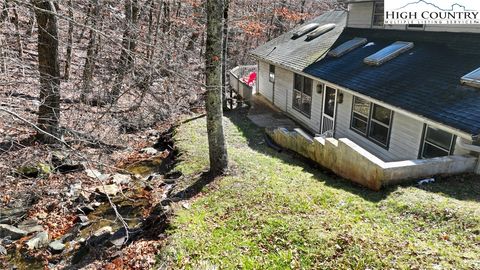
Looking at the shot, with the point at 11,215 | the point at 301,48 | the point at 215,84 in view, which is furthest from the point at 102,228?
the point at 301,48

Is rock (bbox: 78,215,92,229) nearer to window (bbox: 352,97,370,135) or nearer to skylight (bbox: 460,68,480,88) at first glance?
window (bbox: 352,97,370,135)

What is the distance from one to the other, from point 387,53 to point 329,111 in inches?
112

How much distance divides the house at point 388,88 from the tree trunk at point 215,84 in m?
3.27

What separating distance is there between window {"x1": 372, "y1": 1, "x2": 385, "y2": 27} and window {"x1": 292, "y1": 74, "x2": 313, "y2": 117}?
3.59 metres

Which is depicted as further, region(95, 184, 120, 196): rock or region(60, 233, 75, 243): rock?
region(95, 184, 120, 196): rock

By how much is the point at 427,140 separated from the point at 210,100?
18.3ft

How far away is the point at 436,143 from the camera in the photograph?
8.95 meters

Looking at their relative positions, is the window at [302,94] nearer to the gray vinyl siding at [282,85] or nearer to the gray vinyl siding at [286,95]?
the gray vinyl siding at [286,95]

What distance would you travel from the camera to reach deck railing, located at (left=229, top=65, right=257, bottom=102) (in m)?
20.7

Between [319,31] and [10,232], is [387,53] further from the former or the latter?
[10,232]

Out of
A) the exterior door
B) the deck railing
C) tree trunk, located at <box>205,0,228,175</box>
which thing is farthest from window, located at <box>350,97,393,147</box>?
the deck railing

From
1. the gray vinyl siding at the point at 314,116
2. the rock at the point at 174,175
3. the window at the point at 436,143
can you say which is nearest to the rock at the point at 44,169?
the rock at the point at 174,175

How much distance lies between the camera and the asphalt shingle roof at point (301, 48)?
15.7m

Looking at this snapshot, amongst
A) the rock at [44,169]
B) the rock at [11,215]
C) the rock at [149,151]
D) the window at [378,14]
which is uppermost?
the window at [378,14]
